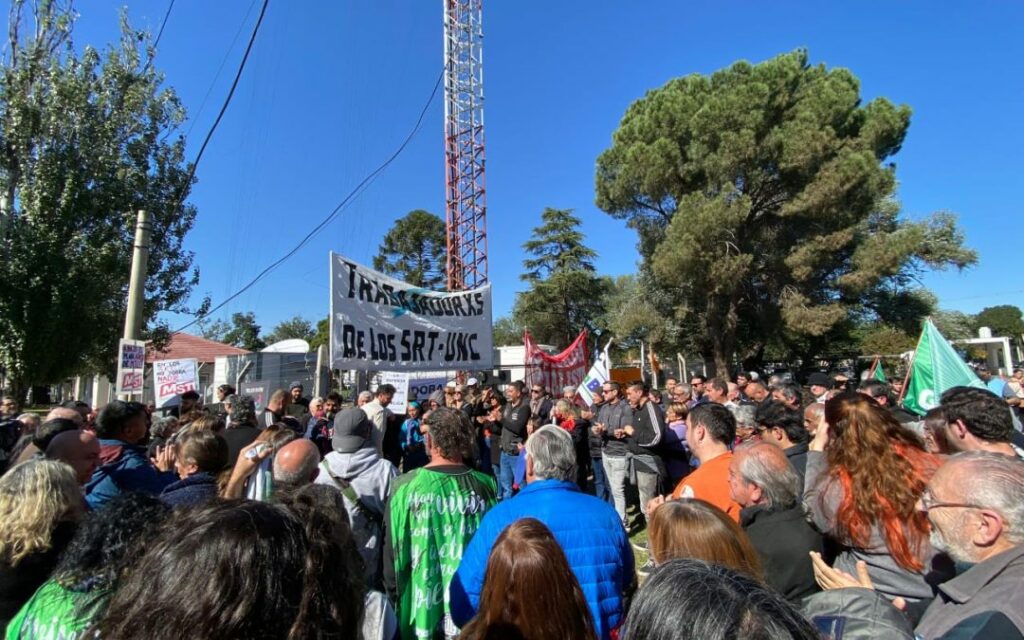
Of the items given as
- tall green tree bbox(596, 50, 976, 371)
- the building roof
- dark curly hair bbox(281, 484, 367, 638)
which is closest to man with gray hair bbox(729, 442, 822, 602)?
dark curly hair bbox(281, 484, 367, 638)

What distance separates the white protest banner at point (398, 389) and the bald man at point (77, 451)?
4261mm

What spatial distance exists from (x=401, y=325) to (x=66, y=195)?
11.4 metres

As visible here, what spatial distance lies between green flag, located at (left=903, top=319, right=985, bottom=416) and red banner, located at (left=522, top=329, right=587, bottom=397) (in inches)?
243

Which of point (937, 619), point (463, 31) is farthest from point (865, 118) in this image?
point (937, 619)

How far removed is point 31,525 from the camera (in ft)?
6.57

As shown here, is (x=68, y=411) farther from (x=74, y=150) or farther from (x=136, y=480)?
(x=74, y=150)

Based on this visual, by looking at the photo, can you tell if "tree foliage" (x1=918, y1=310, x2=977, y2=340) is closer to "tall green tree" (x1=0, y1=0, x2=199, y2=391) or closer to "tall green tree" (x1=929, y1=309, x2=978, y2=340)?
"tall green tree" (x1=929, y1=309, x2=978, y2=340)

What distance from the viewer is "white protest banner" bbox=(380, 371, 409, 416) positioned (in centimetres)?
746

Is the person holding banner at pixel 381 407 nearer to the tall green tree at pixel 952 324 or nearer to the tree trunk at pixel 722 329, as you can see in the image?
the tree trunk at pixel 722 329

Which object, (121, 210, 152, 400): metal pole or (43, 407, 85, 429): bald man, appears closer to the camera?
(43, 407, 85, 429): bald man

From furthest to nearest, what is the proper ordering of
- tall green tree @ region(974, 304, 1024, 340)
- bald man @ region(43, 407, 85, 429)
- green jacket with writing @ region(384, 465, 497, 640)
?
1. tall green tree @ region(974, 304, 1024, 340)
2. bald man @ region(43, 407, 85, 429)
3. green jacket with writing @ region(384, 465, 497, 640)

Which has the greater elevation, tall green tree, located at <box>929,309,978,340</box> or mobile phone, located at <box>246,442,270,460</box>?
tall green tree, located at <box>929,309,978,340</box>

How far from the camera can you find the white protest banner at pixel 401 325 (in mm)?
6945

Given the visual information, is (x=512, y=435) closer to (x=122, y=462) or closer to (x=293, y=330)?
(x=122, y=462)
